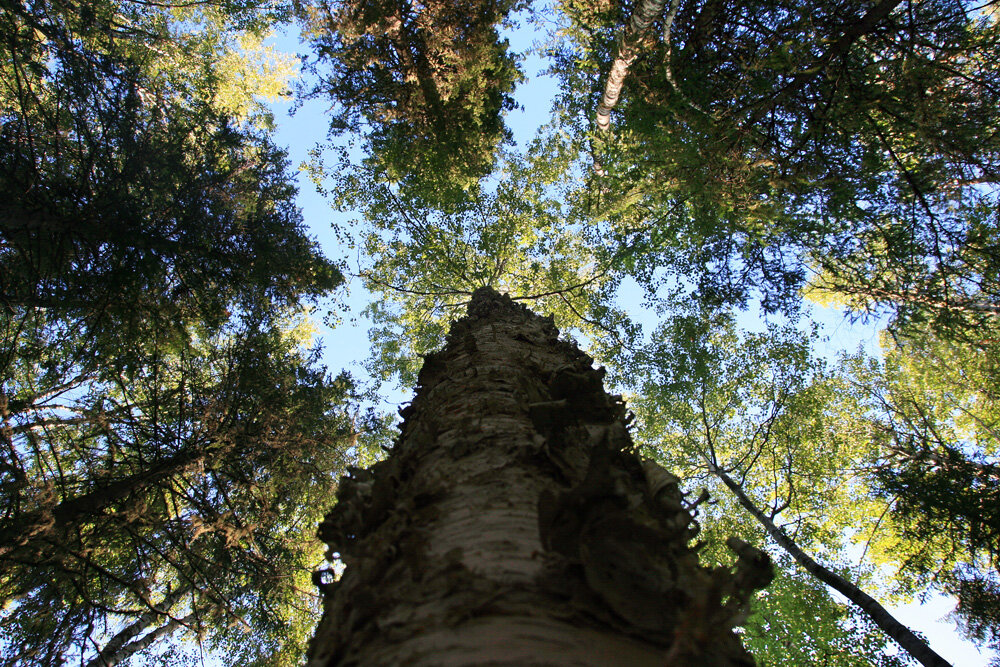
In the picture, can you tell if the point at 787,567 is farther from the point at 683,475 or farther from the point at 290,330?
the point at 290,330

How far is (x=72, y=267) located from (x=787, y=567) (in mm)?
12588

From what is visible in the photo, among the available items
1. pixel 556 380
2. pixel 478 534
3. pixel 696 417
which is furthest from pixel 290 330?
pixel 478 534

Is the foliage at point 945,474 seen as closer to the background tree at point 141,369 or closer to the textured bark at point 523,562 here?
the textured bark at point 523,562

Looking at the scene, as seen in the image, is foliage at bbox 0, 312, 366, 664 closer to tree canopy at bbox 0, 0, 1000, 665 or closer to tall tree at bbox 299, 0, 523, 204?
tree canopy at bbox 0, 0, 1000, 665

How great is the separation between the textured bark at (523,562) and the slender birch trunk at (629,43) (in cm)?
528

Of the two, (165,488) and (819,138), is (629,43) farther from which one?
(165,488)

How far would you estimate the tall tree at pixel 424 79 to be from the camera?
22.3 ft

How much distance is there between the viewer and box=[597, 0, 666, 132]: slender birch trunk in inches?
204

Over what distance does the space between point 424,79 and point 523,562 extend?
781cm

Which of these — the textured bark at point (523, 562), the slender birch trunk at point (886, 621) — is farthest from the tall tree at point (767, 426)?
the textured bark at point (523, 562)

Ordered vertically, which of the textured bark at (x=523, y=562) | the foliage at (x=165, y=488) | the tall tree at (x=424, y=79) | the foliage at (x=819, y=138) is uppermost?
the tall tree at (x=424, y=79)

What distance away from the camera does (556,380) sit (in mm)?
A: 2105

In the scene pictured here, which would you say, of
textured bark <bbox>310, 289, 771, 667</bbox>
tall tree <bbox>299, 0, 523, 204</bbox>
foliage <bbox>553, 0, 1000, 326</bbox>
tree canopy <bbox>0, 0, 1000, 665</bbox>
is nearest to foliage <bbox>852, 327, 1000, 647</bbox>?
tree canopy <bbox>0, 0, 1000, 665</bbox>

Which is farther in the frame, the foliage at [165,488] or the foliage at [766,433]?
the foliage at [766,433]
